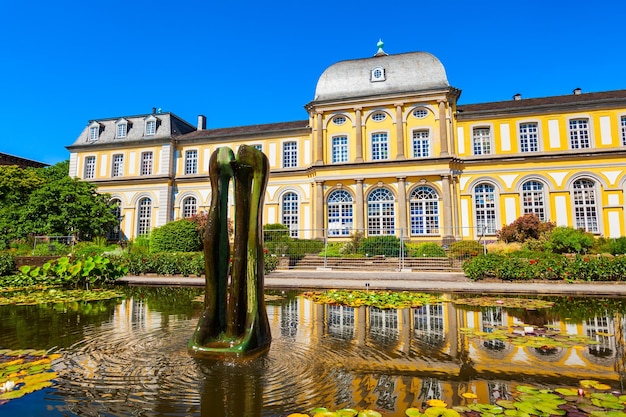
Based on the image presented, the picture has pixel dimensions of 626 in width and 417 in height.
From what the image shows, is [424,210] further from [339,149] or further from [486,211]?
[339,149]

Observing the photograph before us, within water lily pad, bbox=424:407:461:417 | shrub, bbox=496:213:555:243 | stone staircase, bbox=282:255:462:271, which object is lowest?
water lily pad, bbox=424:407:461:417

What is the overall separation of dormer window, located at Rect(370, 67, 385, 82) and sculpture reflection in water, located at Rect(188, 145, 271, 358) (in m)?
25.3

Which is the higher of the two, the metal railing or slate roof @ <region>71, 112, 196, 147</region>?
slate roof @ <region>71, 112, 196, 147</region>

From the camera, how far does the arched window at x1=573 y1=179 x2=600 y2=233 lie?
23.5m

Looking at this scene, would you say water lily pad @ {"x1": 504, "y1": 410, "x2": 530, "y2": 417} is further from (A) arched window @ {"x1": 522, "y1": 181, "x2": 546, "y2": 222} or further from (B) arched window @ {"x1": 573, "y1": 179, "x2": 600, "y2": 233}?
(B) arched window @ {"x1": 573, "y1": 179, "x2": 600, "y2": 233}

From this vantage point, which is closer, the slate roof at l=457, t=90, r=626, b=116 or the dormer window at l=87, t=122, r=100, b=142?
the slate roof at l=457, t=90, r=626, b=116

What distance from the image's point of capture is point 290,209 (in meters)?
28.9

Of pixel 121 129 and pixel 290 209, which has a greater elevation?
pixel 121 129

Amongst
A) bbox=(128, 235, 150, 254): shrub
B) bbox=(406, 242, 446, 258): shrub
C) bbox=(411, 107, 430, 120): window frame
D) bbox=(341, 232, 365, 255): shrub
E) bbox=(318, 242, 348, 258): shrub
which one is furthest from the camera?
bbox=(411, 107, 430, 120): window frame

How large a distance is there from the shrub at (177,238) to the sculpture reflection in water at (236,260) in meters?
18.0

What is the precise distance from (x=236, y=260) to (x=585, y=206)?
86.1 feet

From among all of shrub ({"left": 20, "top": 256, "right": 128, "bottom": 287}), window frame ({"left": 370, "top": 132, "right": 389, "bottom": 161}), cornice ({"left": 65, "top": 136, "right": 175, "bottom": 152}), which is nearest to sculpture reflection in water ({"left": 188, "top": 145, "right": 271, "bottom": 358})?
shrub ({"left": 20, "top": 256, "right": 128, "bottom": 287})

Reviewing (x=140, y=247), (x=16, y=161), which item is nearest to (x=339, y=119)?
(x=140, y=247)

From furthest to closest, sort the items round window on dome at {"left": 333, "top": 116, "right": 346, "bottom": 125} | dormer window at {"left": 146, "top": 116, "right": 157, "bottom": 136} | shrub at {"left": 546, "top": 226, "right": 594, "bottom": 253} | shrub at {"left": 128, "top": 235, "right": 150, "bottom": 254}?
1. dormer window at {"left": 146, "top": 116, "right": 157, "bottom": 136}
2. round window on dome at {"left": 333, "top": 116, "right": 346, "bottom": 125}
3. shrub at {"left": 128, "top": 235, "right": 150, "bottom": 254}
4. shrub at {"left": 546, "top": 226, "right": 594, "bottom": 253}
